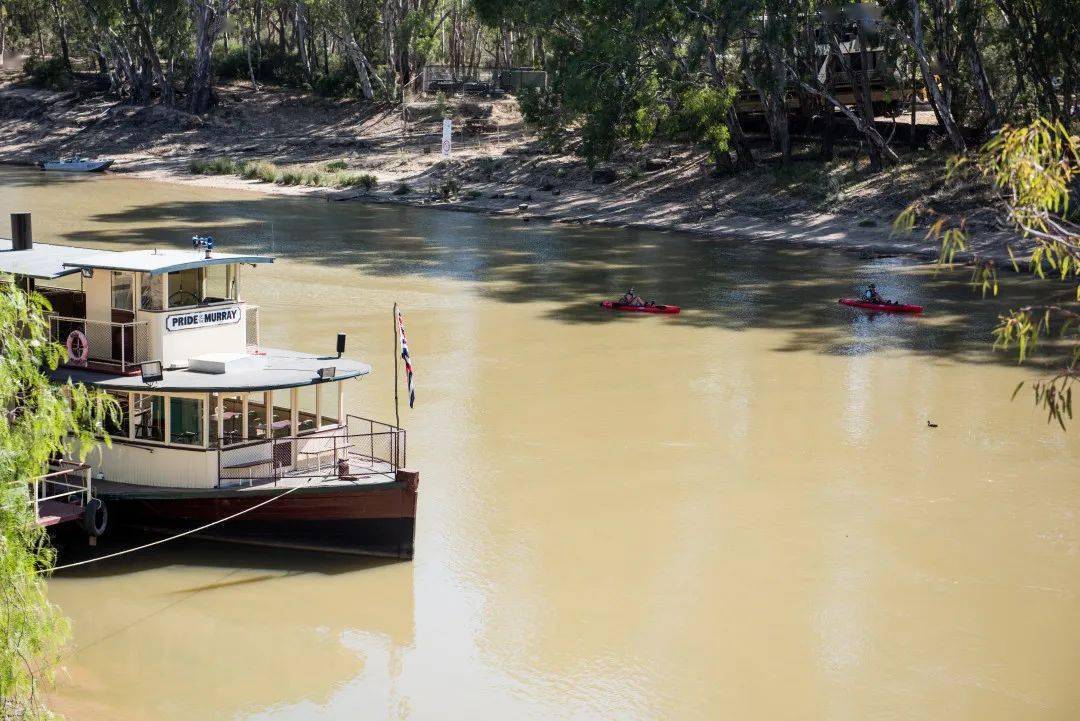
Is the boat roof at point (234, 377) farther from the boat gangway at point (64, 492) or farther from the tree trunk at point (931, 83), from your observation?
the tree trunk at point (931, 83)

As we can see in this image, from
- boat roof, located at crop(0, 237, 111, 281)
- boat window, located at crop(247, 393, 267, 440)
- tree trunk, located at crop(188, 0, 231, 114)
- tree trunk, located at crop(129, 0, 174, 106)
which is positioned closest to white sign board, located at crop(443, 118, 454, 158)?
tree trunk, located at crop(188, 0, 231, 114)

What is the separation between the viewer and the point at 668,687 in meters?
17.2

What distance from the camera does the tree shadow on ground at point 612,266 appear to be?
39125 mm

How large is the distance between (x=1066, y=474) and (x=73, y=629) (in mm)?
17401

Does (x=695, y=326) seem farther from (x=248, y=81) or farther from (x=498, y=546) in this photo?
(x=248, y=81)

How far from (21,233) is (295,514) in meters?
7.15

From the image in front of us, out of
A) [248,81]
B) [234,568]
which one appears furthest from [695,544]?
[248,81]

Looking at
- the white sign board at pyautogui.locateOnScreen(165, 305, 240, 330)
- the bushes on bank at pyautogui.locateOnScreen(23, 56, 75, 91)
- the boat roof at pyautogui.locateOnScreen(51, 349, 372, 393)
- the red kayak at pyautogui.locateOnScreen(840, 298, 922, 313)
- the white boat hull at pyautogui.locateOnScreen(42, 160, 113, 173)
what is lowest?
the red kayak at pyautogui.locateOnScreen(840, 298, 922, 313)

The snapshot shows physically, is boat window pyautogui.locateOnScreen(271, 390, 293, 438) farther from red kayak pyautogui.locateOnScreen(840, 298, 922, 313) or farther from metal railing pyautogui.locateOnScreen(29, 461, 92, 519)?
red kayak pyautogui.locateOnScreen(840, 298, 922, 313)

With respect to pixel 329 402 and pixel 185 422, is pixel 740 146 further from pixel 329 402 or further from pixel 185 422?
pixel 185 422

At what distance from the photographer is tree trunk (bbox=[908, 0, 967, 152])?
2004 inches

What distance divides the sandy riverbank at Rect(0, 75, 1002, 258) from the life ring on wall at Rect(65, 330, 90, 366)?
36.5m

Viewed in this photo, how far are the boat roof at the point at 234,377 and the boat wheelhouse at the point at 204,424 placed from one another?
0.09 ft

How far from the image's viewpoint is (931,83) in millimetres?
53656
